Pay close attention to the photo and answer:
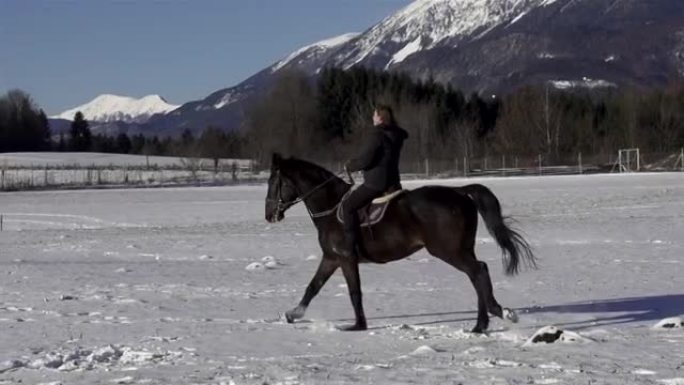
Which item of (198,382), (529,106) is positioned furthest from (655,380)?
(529,106)

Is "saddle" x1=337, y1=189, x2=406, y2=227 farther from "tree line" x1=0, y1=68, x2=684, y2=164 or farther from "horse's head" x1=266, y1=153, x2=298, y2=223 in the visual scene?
"tree line" x1=0, y1=68, x2=684, y2=164

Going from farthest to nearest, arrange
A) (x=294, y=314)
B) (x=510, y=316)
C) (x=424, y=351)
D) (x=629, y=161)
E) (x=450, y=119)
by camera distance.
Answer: (x=450, y=119) < (x=629, y=161) < (x=294, y=314) < (x=510, y=316) < (x=424, y=351)

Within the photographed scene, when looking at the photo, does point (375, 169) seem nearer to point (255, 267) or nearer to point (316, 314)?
point (316, 314)

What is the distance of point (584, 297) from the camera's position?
14.4 m

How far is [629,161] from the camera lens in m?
84.6

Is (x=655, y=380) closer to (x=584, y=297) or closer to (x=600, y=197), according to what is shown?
(x=584, y=297)

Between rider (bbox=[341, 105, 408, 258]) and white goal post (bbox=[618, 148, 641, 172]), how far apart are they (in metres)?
71.6

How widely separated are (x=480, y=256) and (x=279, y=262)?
3938 millimetres

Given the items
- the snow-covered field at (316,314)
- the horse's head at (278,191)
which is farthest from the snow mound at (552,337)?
the horse's head at (278,191)

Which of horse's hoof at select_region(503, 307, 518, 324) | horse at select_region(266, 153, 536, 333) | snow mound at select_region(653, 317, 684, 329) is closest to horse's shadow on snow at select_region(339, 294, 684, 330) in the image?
horse's hoof at select_region(503, 307, 518, 324)

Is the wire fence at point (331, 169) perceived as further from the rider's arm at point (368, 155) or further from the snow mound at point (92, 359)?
the snow mound at point (92, 359)

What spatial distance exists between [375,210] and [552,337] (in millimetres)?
2581

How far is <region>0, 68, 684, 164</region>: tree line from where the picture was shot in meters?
97.4

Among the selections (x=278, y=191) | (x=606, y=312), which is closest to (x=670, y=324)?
(x=606, y=312)
